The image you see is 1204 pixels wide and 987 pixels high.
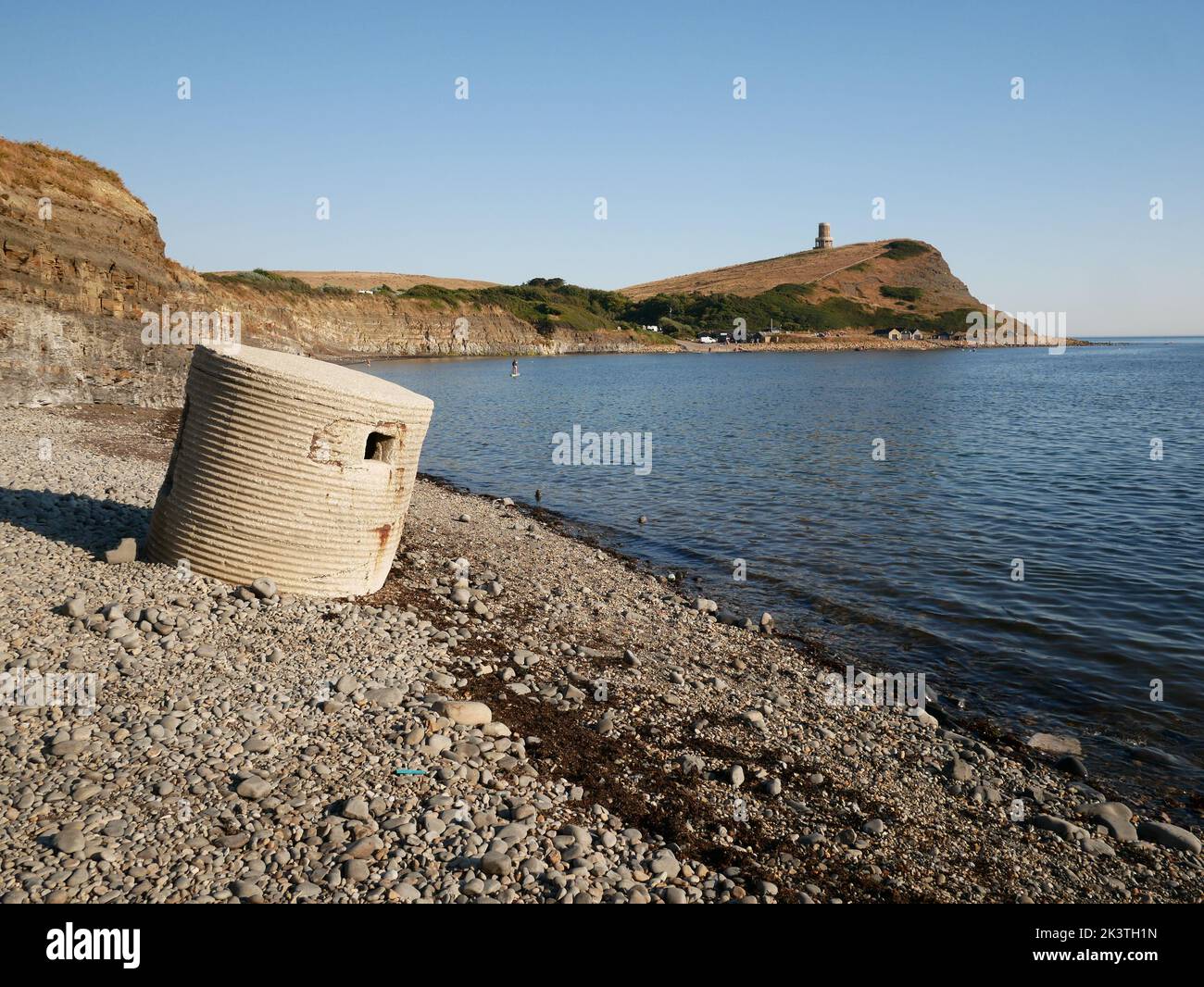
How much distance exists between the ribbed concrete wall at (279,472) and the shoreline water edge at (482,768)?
1.55 ft

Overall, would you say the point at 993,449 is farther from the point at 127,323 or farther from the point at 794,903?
the point at 127,323

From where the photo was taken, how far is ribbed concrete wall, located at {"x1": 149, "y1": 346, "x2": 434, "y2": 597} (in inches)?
409

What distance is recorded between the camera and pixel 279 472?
34.5 feet

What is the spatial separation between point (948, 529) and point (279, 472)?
17.7m

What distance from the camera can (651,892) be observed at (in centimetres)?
614

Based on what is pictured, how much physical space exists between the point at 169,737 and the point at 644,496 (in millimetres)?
19275

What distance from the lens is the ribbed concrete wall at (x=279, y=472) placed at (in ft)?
34.1

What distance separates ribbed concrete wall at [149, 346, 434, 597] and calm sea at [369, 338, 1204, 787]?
7601 millimetres
